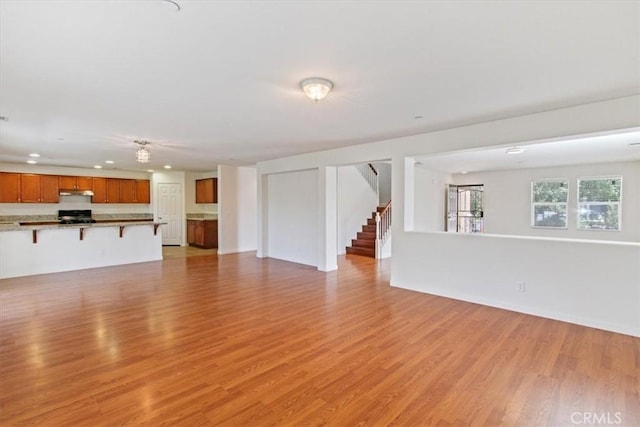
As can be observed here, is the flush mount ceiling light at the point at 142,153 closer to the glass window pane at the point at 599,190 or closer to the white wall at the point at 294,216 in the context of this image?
the white wall at the point at 294,216

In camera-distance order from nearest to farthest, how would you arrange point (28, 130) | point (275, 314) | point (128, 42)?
point (128, 42)
point (275, 314)
point (28, 130)

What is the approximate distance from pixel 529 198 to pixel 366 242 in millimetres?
4233

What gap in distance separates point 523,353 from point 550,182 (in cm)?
650

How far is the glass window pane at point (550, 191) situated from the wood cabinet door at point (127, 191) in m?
11.1

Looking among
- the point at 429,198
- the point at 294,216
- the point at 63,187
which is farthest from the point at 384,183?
the point at 63,187

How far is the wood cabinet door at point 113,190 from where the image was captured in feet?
30.5

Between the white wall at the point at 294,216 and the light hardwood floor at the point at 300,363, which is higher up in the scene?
the white wall at the point at 294,216

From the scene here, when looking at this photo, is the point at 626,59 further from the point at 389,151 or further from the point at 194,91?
the point at 194,91

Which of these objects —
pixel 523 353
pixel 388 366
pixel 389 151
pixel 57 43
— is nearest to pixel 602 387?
pixel 523 353

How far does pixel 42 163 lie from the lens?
8.07m

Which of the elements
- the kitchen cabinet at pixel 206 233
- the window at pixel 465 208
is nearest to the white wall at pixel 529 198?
the window at pixel 465 208

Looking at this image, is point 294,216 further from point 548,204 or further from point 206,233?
point 548,204

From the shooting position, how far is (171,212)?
34.0 feet
